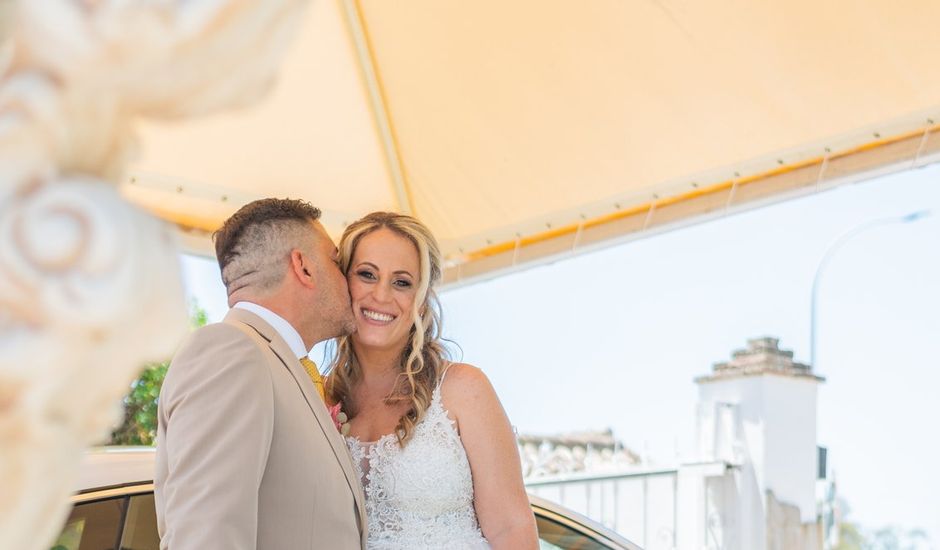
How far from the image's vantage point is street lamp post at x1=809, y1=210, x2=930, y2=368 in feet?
58.2

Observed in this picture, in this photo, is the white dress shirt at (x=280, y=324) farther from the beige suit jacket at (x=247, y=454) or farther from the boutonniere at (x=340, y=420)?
the boutonniere at (x=340, y=420)

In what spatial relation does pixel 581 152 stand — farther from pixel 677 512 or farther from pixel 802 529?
pixel 802 529

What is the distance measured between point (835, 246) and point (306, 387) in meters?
18.0

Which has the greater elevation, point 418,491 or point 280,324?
point 280,324

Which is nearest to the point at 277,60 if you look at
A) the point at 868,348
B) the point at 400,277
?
the point at 400,277

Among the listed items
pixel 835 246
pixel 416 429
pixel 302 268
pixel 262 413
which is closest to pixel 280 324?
pixel 302 268

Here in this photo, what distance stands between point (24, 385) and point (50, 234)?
0.09 metres

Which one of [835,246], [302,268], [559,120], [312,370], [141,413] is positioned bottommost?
[312,370]

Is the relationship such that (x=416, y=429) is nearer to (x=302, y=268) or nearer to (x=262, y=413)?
(x=302, y=268)

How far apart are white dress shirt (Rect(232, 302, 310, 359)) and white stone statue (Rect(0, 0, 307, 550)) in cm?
210

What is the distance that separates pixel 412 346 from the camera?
3.48 meters

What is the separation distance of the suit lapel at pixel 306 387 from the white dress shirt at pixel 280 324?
0.13ft

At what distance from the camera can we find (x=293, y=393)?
2586 mm

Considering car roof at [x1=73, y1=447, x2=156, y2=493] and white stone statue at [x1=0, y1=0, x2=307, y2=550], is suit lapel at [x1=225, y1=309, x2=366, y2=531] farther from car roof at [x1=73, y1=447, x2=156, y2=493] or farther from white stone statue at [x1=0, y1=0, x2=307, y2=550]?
white stone statue at [x1=0, y1=0, x2=307, y2=550]
